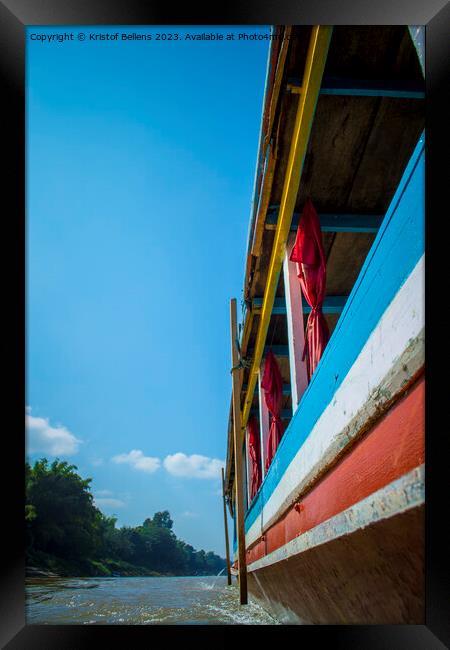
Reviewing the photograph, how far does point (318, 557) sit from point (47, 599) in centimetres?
1072

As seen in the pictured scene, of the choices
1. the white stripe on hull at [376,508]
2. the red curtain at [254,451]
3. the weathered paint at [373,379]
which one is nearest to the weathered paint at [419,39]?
the weathered paint at [373,379]

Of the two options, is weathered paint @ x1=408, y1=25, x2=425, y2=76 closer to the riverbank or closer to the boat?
the boat

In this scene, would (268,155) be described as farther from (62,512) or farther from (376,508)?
(62,512)

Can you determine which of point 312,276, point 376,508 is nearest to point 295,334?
point 312,276

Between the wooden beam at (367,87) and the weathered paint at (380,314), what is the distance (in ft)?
5.95

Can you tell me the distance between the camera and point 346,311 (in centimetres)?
281

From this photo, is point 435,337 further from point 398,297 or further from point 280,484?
point 280,484

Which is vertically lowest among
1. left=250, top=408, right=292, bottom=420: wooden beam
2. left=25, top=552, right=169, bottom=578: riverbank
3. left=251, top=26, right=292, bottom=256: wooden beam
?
left=25, top=552, right=169, bottom=578: riverbank

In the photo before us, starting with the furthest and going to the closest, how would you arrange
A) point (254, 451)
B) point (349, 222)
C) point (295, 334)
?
point (254, 451) < point (349, 222) < point (295, 334)

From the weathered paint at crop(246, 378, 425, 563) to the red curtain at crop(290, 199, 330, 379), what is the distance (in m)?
1.16

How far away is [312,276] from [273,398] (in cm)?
307

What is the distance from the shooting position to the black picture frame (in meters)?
2.53

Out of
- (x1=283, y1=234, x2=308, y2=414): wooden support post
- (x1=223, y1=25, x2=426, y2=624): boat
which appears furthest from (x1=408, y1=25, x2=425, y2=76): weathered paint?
(x1=283, y1=234, x2=308, y2=414): wooden support post

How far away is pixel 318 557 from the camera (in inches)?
132
